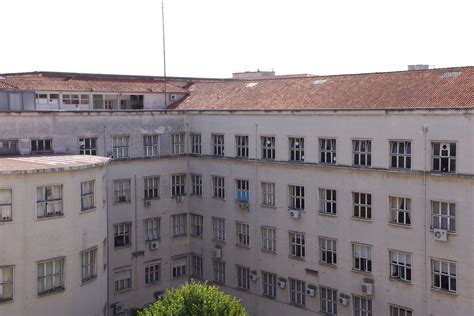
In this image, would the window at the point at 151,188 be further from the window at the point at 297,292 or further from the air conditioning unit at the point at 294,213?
the window at the point at 297,292

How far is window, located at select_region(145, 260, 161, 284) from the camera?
38.2m

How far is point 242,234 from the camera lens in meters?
36.8

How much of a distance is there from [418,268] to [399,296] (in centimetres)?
164

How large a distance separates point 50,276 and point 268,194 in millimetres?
13005

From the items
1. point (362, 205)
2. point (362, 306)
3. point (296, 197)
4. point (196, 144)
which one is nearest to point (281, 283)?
point (296, 197)

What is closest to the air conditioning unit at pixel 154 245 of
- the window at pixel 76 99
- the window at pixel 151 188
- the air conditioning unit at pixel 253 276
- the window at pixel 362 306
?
the window at pixel 151 188

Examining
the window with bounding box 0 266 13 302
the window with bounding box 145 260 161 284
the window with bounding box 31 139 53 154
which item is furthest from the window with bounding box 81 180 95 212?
the window with bounding box 145 260 161 284

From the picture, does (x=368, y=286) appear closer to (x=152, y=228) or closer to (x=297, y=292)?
(x=297, y=292)

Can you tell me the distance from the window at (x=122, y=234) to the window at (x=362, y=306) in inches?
504

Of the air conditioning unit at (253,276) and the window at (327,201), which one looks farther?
the air conditioning unit at (253,276)

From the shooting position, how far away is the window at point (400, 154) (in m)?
29.0

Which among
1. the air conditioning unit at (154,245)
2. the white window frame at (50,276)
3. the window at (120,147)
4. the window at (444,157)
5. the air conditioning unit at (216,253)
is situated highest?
the window at (120,147)

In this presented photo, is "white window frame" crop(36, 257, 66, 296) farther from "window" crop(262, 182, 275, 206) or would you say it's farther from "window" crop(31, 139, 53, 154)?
"window" crop(262, 182, 275, 206)

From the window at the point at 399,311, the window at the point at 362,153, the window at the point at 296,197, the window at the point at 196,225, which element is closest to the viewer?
the window at the point at 399,311
